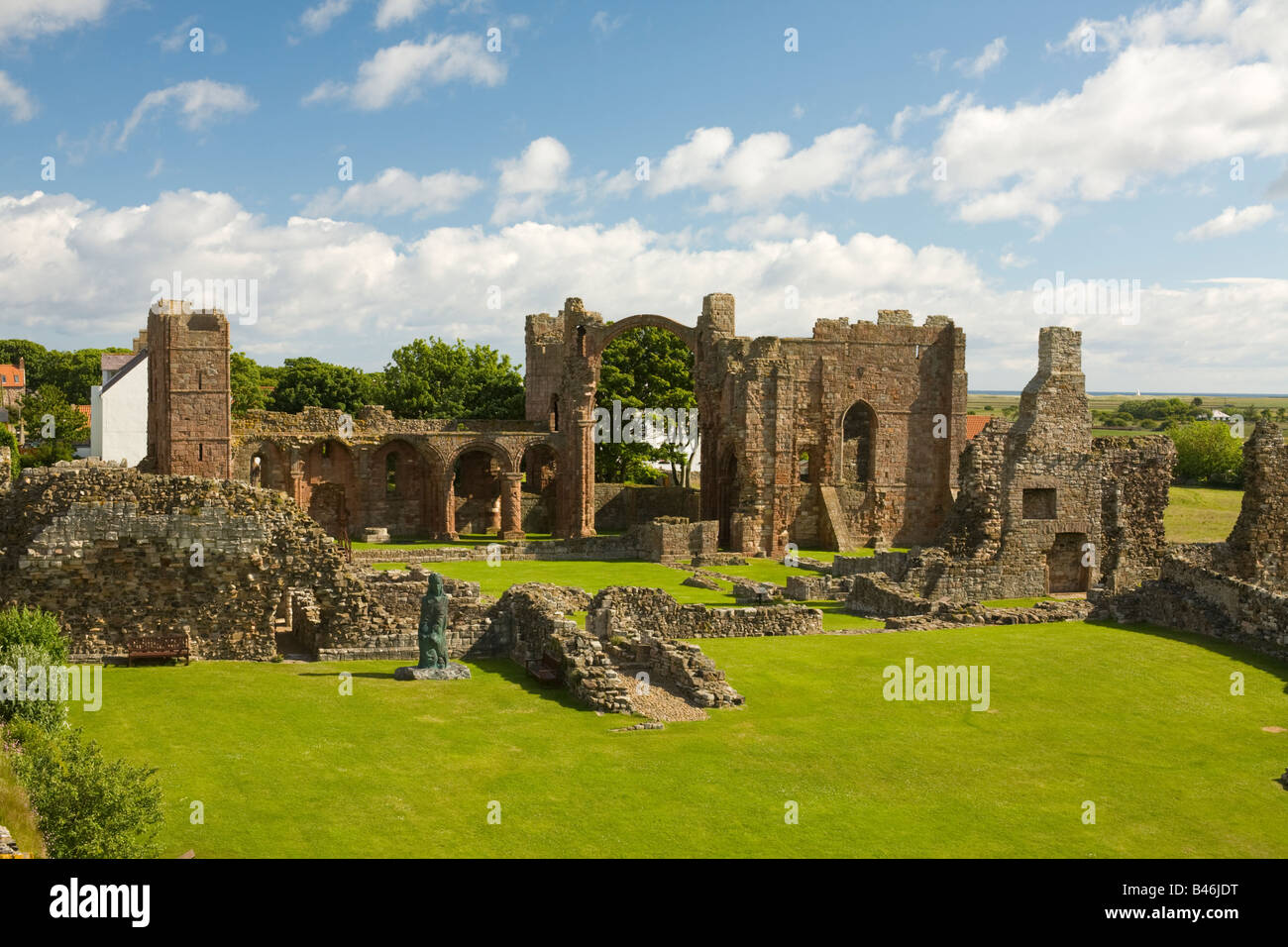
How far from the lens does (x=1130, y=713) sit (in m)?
15.8

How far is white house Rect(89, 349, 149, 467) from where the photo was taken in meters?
52.5

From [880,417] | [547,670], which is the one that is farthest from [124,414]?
[547,670]

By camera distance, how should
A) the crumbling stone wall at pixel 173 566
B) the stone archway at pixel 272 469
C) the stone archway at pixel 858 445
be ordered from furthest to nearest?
the stone archway at pixel 858 445, the stone archway at pixel 272 469, the crumbling stone wall at pixel 173 566

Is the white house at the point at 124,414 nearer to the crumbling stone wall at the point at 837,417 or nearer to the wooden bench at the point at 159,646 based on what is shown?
the crumbling stone wall at the point at 837,417

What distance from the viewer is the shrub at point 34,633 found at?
14414 mm

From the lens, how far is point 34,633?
1463 centimetres

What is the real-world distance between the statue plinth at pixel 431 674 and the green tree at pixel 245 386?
5243 centimetres

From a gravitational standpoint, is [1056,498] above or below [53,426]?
below

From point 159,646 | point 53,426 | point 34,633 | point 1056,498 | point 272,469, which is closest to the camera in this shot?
point 34,633

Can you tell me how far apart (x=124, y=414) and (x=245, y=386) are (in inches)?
744

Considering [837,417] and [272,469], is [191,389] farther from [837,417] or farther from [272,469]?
[837,417]

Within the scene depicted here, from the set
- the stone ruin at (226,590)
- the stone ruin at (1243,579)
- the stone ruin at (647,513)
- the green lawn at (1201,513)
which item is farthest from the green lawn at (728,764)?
the green lawn at (1201,513)

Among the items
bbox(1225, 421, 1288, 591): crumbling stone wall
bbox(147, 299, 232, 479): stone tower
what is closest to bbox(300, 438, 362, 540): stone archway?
bbox(147, 299, 232, 479): stone tower
